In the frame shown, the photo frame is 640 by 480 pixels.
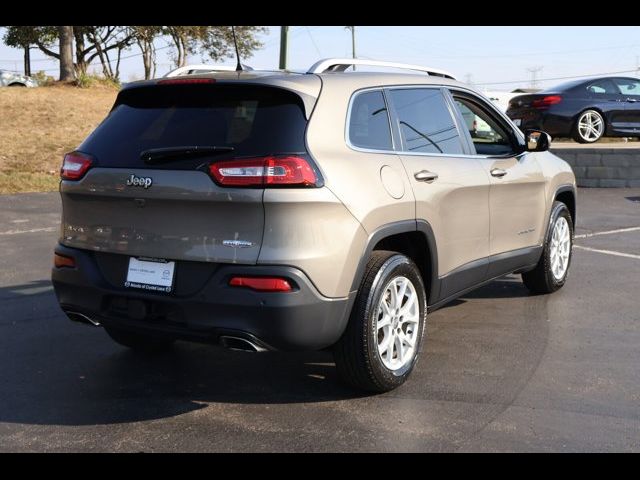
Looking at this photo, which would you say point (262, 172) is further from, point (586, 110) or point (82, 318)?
point (586, 110)

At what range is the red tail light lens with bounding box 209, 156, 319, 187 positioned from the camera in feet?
12.9

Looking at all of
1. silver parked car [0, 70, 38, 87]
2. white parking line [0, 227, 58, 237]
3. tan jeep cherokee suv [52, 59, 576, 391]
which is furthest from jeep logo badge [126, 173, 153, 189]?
silver parked car [0, 70, 38, 87]

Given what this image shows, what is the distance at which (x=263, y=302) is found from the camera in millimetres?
3926

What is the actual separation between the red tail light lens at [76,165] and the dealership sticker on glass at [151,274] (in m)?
0.60

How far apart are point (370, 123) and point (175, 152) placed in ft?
3.79

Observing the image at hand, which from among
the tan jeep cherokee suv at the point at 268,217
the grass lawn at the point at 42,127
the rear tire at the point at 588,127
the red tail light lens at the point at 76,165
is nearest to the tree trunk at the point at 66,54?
the grass lawn at the point at 42,127

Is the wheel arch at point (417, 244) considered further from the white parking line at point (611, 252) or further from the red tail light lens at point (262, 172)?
the white parking line at point (611, 252)

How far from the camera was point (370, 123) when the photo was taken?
464 centimetres

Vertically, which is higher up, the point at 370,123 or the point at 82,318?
the point at 370,123

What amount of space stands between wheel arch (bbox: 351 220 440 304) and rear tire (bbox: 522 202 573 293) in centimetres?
205

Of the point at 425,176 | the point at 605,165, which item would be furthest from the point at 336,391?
the point at 605,165

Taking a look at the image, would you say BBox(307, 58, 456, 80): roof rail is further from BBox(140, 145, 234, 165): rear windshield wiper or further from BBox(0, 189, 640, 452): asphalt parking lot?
BBox(0, 189, 640, 452): asphalt parking lot
